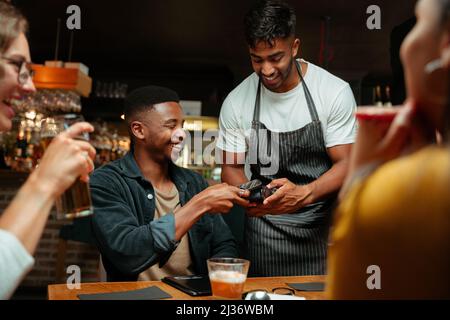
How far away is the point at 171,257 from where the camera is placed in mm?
2012

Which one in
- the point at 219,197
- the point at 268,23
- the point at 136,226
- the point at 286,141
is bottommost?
the point at 136,226

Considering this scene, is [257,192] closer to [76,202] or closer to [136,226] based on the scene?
[136,226]

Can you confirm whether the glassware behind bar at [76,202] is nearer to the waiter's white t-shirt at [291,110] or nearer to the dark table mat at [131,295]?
the dark table mat at [131,295]

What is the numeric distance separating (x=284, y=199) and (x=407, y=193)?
152cm

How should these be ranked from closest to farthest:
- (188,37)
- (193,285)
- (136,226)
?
(193,285)
(136,226)
(188,37)

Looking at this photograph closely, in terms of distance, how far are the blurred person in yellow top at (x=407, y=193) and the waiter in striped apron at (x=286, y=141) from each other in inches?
57.2

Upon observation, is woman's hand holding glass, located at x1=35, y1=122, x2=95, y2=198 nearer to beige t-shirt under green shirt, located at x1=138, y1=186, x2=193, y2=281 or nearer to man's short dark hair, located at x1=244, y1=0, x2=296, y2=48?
beige t-shirt under green shirt, located at x1=138, y1=186, x2=193, y2=281

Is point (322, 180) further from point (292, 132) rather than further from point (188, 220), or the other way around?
point (188, 220)

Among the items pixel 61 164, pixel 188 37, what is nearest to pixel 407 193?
pixel 61 164


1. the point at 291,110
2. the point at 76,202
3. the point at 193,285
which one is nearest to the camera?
the point at 76,202

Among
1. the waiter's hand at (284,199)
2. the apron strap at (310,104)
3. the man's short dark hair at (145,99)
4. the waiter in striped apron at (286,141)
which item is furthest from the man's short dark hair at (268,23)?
the waiter's hand at (284,199)

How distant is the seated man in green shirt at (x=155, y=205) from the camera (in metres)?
1.78
